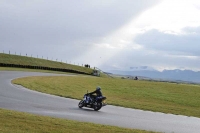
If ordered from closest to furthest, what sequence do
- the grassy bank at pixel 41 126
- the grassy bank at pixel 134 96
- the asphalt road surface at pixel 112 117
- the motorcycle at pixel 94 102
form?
the grassy bank at pixel 41 126
the asphalt road surface at pixel 112 117
the motorcycle at pixel 94 102
the grassy bank at pixel 134 96

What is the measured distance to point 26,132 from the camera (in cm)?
1129

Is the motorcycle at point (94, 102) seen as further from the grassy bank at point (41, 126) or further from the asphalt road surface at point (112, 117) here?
the grassy bank at point (41, 126)

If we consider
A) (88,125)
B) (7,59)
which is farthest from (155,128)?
(7,59)

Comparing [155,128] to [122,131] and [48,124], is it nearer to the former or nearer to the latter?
[122,131]

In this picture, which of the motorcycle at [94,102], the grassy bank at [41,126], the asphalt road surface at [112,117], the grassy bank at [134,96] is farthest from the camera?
the grassy bank at [134,96]

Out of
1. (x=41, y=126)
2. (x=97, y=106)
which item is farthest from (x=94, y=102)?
(x=41, y=126)

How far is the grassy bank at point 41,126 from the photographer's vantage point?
11.8 metres

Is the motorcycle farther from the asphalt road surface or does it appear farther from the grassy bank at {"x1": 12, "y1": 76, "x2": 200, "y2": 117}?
the grassy bank at {"x1": 12, "y1": 76, "x2": 200, "y2": 117}

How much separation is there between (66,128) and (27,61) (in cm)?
7530

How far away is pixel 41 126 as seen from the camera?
12602 mm

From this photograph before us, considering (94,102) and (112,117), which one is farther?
(94,102)

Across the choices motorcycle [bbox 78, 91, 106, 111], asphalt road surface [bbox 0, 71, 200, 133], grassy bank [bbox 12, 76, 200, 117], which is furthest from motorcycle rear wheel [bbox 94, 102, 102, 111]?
grassy bank [bbox 12, 76, 200, 117]

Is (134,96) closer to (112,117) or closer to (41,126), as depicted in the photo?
(112,117)

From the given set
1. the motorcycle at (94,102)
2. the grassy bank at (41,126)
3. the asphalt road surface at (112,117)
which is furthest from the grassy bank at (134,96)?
the grassy bank at (41,126)
